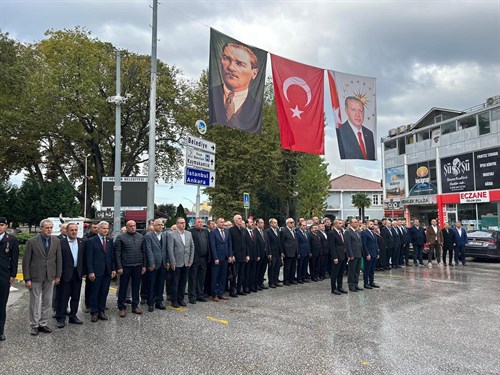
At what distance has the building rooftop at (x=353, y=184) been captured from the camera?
7481 cm

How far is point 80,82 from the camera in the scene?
2780 centimetres

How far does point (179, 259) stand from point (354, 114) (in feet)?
33.0

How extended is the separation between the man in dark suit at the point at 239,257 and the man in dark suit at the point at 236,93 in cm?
331

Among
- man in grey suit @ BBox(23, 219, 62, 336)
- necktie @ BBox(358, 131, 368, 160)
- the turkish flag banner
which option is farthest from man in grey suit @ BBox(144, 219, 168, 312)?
necktie @ BBox(358, 131, 368, 160)

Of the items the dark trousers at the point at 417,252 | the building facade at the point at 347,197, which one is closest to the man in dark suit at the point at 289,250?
the dark trousers at the point at 417,252

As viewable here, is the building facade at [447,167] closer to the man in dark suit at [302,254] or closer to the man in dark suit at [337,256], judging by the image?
the man in dark suit at [302,254]

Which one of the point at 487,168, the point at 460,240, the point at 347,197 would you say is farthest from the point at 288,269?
the point at 347,197

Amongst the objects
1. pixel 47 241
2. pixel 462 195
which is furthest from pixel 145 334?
pixel 462 195

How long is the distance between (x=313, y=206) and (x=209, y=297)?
1309 inches

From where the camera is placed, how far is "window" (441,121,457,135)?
1416 inches

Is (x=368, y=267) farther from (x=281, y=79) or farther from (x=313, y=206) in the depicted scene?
(x=313, y=206)

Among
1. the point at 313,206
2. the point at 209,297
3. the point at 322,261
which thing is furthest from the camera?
the point at 313,206

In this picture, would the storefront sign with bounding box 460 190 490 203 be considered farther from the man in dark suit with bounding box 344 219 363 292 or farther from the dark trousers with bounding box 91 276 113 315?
the dark trousers with bounding box 91 276 113 315

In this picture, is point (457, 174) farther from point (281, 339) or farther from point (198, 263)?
point (281, 339)
